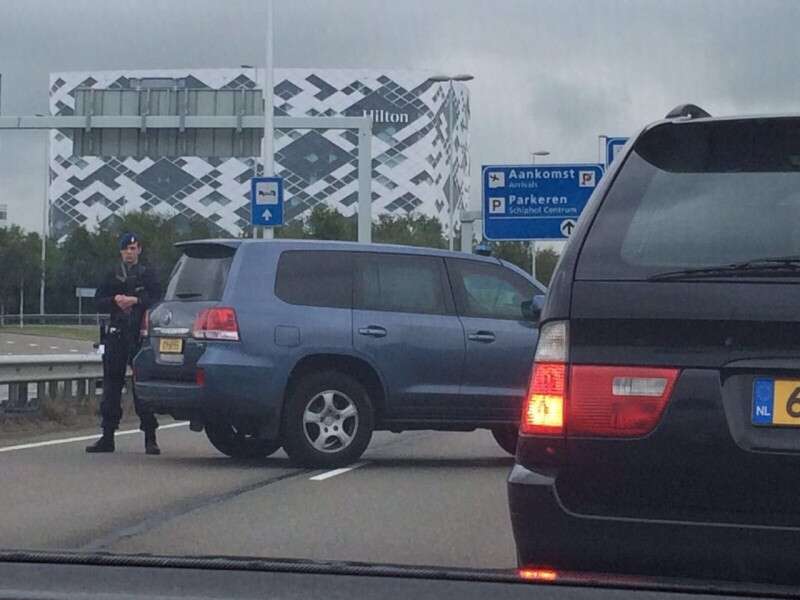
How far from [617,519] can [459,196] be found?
148054 mm

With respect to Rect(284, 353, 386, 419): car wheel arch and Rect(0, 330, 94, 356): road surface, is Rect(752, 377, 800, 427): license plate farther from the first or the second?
Rect(0, 330, 94, 356): road surface

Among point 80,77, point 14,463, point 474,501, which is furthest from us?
point 80,77

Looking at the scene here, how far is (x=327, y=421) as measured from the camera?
1181cm

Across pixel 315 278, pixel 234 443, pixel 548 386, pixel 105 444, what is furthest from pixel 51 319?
pixel 548 386

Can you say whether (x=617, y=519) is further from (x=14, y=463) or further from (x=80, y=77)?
(x=80, y=77)

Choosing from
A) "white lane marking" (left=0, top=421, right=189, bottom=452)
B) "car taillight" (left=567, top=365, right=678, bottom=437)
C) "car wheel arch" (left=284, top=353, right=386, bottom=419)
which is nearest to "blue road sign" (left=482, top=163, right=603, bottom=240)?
"white lane marking" (left=0, top=421, right=189, bottom=452)

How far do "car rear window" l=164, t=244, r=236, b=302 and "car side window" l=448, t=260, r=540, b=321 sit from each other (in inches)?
70.1

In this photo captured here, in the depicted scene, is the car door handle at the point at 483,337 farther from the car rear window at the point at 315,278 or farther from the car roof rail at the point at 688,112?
the car roof rail at the point at 688,112

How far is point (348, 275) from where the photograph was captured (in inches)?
485

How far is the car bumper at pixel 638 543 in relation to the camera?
4.02 m

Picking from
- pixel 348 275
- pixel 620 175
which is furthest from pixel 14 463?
pixel 620 175

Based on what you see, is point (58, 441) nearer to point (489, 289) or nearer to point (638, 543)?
point (489, 289)

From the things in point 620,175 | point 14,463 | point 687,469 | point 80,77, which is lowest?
point 14,463

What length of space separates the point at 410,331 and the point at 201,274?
1648 millimetres
